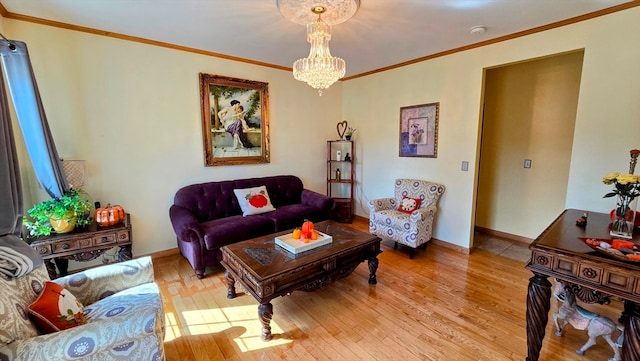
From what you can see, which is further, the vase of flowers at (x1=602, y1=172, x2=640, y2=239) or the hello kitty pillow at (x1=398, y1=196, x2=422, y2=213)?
the hello kitty pillow at (x1=398, y1=196, x2=422, y2=213)

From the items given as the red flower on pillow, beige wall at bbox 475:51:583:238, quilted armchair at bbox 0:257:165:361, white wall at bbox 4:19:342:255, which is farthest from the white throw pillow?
beige wall at bbox 475:51:583:238

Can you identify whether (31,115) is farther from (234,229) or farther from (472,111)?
(472,111)

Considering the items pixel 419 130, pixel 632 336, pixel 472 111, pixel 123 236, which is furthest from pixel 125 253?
pixel 472 111

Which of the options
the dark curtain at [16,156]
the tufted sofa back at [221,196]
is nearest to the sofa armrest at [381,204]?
the tufted sofa back at [221,196]

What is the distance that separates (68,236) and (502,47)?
4619 millimetres

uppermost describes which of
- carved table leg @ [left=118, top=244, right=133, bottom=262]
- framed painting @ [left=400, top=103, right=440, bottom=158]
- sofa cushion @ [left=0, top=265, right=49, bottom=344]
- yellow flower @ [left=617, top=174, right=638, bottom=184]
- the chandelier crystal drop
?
the chandelier crystal drop

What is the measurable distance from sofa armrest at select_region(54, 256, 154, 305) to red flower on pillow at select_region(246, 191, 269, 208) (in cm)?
171

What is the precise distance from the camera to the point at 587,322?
178 cm

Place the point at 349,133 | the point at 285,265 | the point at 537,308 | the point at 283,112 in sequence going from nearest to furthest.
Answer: the point at 537,308 < the point at 285,265 < the point at 283,112 < the point at 349,133

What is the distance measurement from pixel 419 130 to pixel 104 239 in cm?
383

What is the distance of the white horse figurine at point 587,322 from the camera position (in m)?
1.72

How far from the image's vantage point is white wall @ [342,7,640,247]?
235 centimetres

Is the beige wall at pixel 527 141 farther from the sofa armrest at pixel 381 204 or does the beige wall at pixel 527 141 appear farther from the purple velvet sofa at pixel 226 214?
the purple velvet sofa at pixel 226 214

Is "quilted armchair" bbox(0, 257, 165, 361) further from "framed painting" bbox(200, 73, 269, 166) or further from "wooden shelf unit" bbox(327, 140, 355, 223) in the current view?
"wooden shelf unit" bbox(327, 140, 355, 223)
